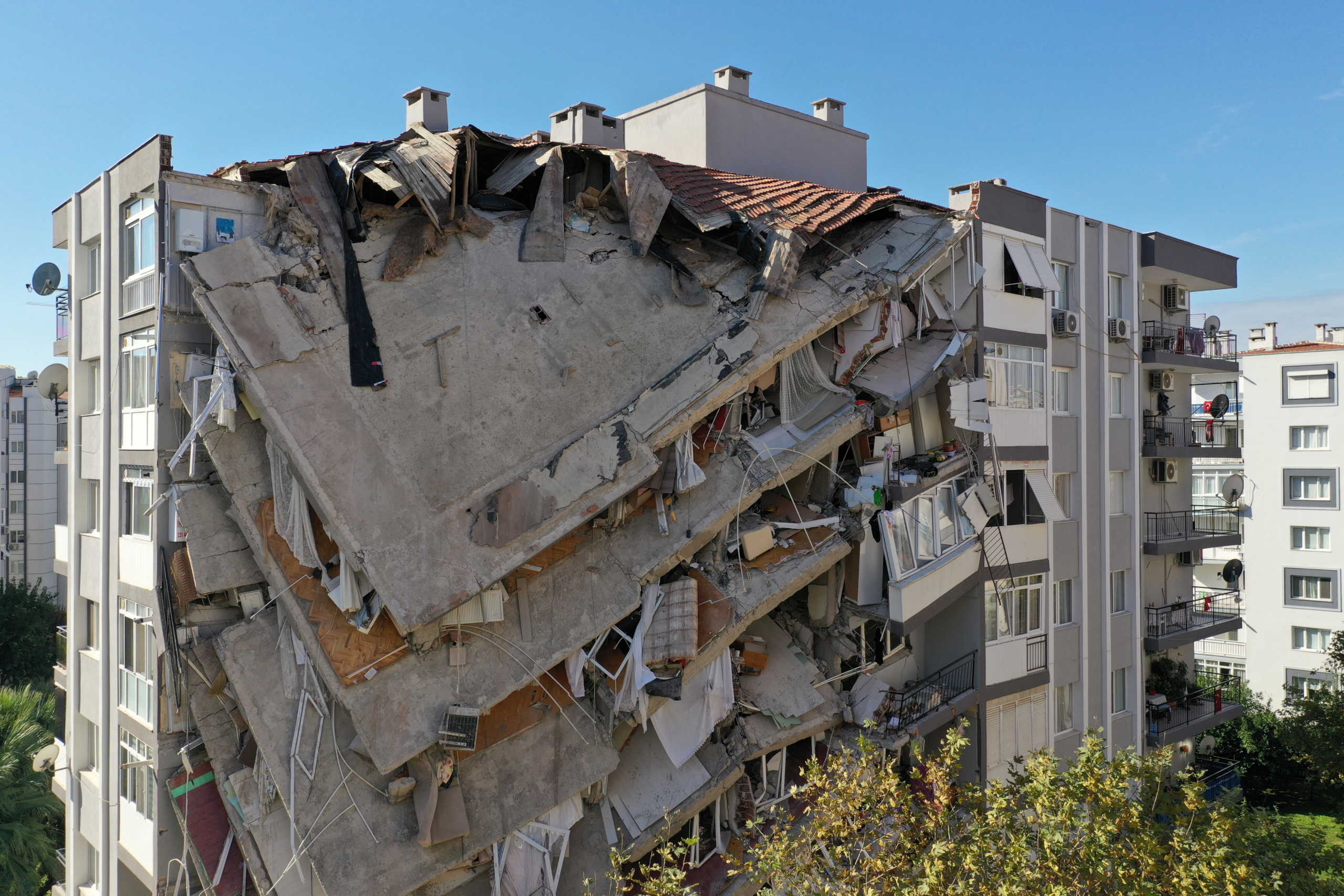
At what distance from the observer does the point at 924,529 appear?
17.0 meters

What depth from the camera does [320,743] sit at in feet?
40.7

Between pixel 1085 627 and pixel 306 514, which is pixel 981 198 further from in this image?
pixel 306 514

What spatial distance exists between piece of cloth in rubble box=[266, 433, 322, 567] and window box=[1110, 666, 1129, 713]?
19629mm

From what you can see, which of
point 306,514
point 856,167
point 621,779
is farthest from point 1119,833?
point 856,167

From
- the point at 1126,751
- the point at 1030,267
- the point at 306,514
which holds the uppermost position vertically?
the point at 1030,267

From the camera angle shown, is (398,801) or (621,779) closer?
(398,801)

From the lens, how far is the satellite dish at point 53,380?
20.1 m

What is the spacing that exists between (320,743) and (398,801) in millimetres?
1340

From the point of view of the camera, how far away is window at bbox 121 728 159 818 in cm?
Result: 1524

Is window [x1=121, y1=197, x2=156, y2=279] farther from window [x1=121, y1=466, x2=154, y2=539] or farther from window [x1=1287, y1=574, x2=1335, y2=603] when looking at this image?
window [x1=1287, y1=574, x2=1335, y2=603]

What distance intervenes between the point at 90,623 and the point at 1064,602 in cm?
2127

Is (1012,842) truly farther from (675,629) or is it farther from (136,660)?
(136,660)

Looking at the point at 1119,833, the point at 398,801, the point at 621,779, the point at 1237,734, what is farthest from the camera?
the point at 1237,734

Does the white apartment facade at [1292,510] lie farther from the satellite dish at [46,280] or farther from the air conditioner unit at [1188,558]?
the satellite dish at [46,280]
